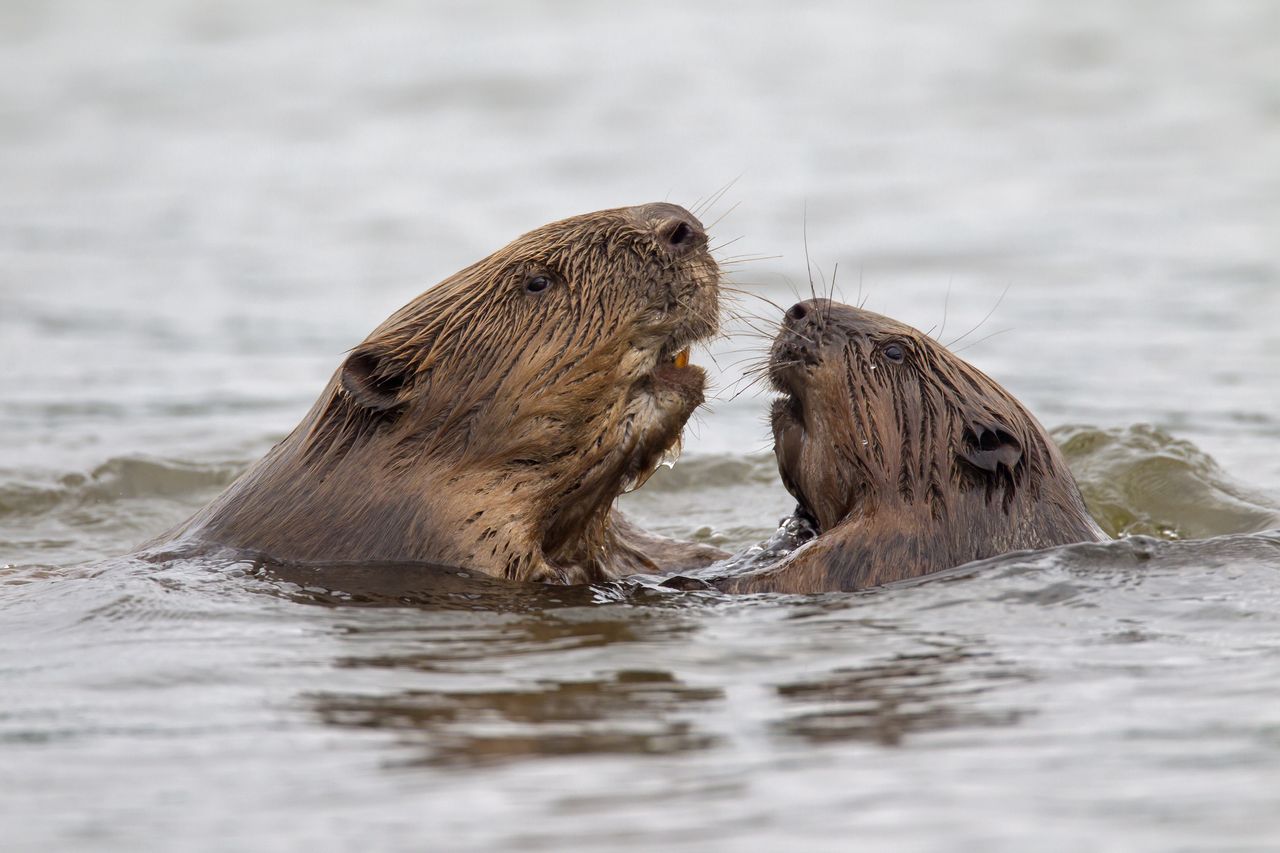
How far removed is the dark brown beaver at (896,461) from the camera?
6621mm

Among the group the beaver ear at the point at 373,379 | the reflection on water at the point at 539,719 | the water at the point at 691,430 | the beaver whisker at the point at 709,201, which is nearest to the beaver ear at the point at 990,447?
the water at the point at 691,430

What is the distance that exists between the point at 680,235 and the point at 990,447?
1.42 m

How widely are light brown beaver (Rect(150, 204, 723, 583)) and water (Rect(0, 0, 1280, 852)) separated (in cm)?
25

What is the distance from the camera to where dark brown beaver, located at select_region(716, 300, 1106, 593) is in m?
6.62

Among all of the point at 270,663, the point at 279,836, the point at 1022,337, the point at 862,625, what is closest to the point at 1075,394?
the point at 1022,337

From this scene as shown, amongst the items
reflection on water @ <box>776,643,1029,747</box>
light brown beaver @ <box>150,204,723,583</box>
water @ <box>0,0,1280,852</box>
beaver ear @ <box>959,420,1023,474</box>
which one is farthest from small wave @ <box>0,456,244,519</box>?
reflection on water @ <box>776,643,1029,747</box>

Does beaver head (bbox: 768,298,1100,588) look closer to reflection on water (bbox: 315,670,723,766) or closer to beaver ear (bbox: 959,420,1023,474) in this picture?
beaver ear (bbox: 959,420,1023,474)

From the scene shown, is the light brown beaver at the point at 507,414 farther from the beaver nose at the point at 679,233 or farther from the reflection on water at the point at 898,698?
the reflection on water at the point at 898,698

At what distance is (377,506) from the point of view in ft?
20.9

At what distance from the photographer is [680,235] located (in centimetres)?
655

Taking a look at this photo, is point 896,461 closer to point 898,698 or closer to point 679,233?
point 679,233

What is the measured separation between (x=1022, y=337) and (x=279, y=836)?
10608 millimetres

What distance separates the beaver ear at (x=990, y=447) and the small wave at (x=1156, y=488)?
211cm

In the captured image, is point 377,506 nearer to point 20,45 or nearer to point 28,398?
point 28,398
